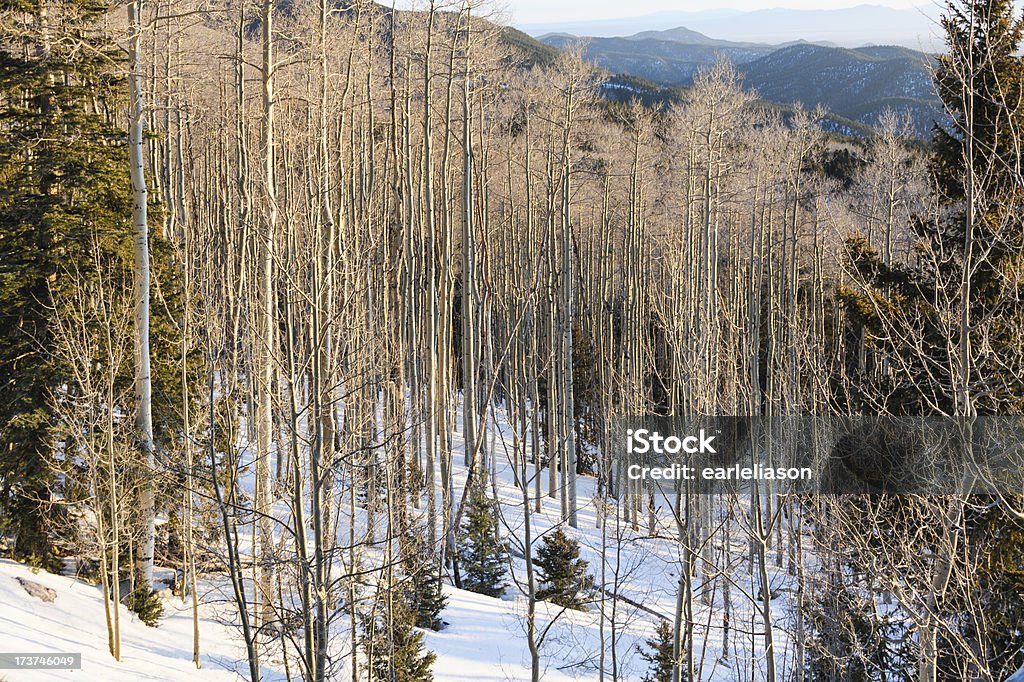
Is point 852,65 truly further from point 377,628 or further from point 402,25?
point 377,628

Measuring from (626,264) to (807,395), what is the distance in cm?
734

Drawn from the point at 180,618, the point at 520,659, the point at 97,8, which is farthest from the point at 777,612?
the point at 97,8

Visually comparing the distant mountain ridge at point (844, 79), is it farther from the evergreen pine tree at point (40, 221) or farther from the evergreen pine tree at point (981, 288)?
the evergreen pine tree at point (40, 221)

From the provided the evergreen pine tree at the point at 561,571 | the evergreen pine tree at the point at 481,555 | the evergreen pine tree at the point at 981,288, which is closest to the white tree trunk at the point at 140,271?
the evergreen pine tree at the point at 481,555

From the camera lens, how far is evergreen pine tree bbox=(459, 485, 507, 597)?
44.9 ft

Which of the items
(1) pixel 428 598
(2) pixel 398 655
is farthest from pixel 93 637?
(1) pixel 428 598

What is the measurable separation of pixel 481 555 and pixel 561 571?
2095 mm

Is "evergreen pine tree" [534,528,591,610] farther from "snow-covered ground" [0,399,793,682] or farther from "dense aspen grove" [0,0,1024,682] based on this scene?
"snow-covered ground" [0,399,793,682]

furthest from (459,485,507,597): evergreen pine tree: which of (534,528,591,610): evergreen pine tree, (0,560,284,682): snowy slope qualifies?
(0,560,284,682): snowy slope

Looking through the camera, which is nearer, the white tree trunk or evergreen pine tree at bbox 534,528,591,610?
the white tree trunk

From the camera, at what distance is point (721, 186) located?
2117 centimetres

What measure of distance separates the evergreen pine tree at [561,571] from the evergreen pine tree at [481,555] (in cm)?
112

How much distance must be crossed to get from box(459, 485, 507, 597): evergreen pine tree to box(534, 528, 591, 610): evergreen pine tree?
112cm

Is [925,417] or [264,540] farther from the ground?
[925,417]
